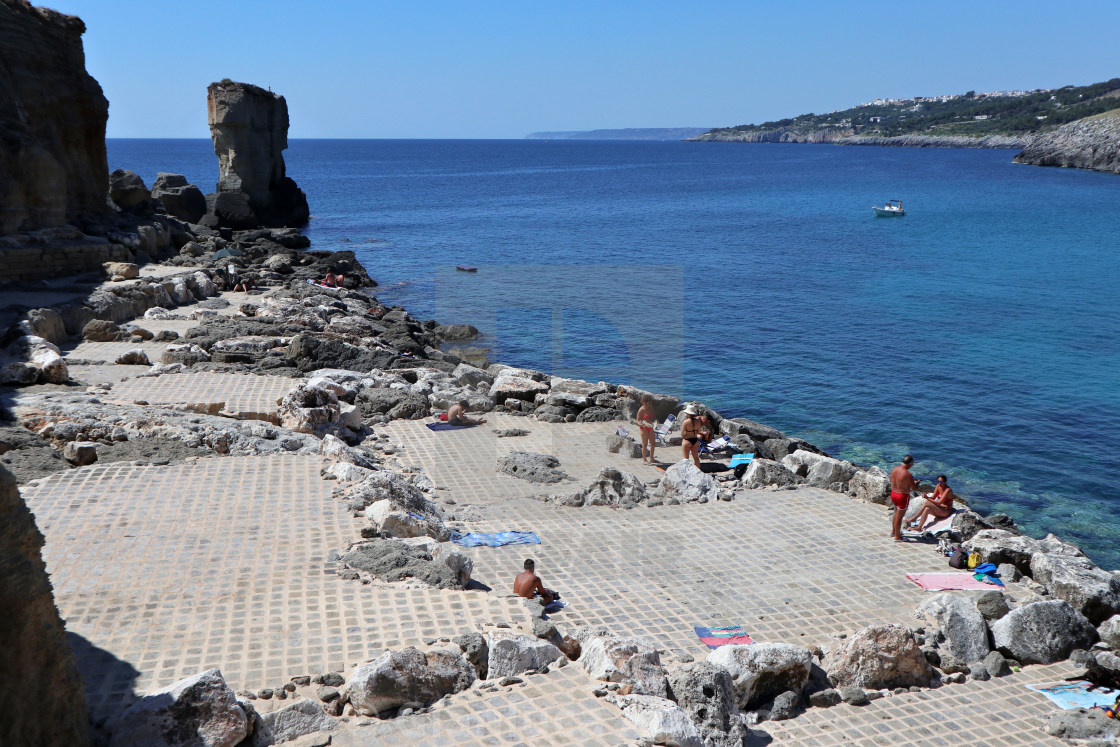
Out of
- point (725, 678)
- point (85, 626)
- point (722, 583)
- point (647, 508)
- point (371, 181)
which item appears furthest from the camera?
point (371, 181)

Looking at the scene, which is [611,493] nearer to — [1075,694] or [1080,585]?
[1080,585]

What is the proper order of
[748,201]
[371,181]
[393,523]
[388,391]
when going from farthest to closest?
1. [371,181]
2. [748,201]
3. [388,391]
4. [393,523]

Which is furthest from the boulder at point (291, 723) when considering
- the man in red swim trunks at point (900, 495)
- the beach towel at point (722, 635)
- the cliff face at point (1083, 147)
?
the cliff face at point (1083, 147)

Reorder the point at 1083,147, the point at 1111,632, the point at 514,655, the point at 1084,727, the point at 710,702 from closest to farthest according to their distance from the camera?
the point at 514,655 → the point at 710,702 → the point at 1084,727 → the point at 1111,632 → the point at 1083,147

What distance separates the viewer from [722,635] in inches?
333

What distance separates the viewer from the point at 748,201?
76125 millimetres

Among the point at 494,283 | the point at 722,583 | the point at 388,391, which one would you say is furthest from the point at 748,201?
the point at 722,583

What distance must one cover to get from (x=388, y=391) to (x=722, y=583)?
816 centimetres

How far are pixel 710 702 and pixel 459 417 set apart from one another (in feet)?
29.3

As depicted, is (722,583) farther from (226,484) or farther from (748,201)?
(748,201)

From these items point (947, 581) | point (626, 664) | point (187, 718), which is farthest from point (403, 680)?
point (947, 581)

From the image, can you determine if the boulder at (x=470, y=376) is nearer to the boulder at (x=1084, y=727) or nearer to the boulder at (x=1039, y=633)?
the boulder at (x=1039, y=633)

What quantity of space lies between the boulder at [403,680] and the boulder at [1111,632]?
22.8 feet

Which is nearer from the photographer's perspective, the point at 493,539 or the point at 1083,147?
the point at 493,539
